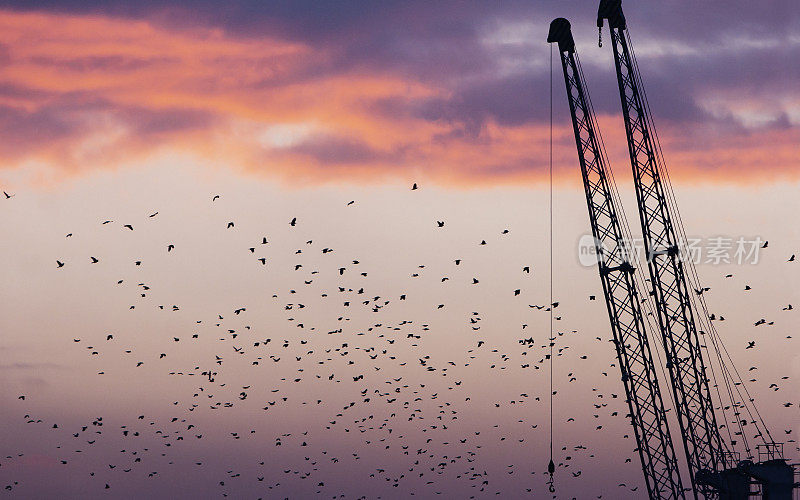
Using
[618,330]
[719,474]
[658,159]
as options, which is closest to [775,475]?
[719,474]

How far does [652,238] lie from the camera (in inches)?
2948

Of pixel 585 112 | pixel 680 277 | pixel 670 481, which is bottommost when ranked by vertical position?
pixel 670 481

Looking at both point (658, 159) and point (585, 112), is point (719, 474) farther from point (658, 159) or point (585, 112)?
point (585, 112)

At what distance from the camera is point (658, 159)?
73500mm

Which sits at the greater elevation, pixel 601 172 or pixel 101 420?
pixel 601 172

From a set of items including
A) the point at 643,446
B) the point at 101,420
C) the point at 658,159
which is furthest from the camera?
the point at 101,420

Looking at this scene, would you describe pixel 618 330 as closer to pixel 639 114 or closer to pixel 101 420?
A: pixel 639 114

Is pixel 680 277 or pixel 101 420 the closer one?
pixel 680 277

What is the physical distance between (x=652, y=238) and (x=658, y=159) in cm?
640

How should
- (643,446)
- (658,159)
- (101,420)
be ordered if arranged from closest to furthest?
(658,159) → (643,446) → (101,420)

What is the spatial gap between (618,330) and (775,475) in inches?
708

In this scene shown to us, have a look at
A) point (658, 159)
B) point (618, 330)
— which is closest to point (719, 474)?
point (618, 330)

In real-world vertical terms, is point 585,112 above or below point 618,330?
above

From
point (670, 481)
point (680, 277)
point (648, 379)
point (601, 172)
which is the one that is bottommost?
point (670, 481)
